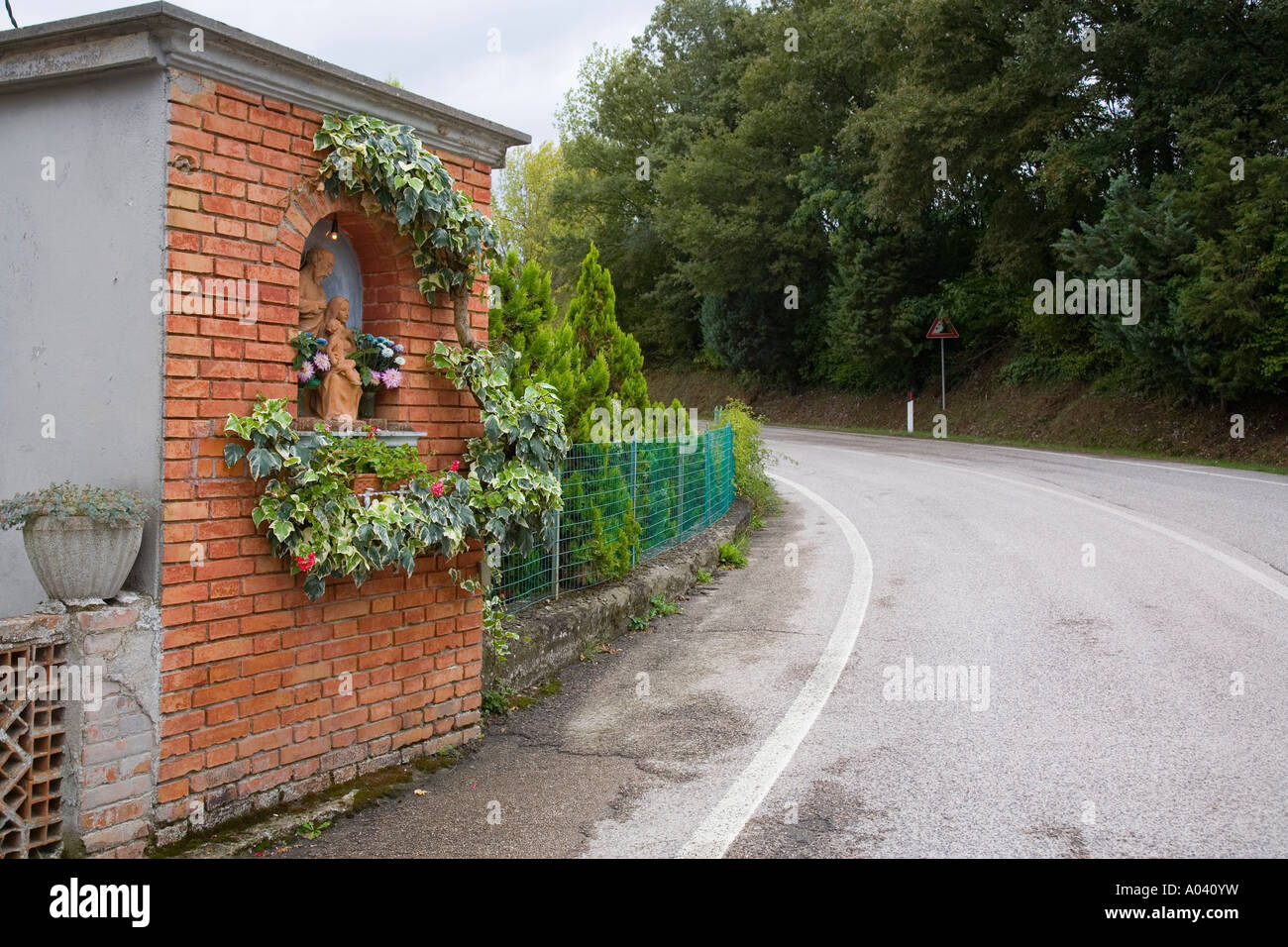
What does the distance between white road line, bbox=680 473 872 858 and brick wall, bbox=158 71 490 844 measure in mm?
1679

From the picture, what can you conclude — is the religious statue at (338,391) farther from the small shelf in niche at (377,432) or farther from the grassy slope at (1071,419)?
the grassy slope at (1071,419)

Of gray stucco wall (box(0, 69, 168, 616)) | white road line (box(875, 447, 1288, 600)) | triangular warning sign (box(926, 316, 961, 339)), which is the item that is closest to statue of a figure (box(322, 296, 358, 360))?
gray stucco wall (box(0, 69, 168, 616))

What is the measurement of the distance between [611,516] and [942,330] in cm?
1991

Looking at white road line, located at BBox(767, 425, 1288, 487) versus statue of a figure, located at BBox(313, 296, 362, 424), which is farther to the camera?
white road line, located at BBox(767, 425, 1288, 487)

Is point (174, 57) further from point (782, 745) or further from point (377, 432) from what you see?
point (782, 745)

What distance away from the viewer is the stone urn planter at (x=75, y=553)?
12.0ft

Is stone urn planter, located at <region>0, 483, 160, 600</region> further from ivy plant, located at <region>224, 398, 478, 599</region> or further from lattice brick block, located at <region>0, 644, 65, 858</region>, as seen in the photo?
ivy plant, located at <region>224, 398, 478, 599</region>

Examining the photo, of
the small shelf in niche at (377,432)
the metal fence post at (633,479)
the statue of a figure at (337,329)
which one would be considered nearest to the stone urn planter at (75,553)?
the small shelf in niche at (377,432)

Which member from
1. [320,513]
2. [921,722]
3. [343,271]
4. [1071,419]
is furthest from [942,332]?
[320,513]

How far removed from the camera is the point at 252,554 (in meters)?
4.25

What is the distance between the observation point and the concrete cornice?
3803mm

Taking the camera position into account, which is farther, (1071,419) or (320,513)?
(1071,419)

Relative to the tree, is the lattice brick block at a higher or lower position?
lower
